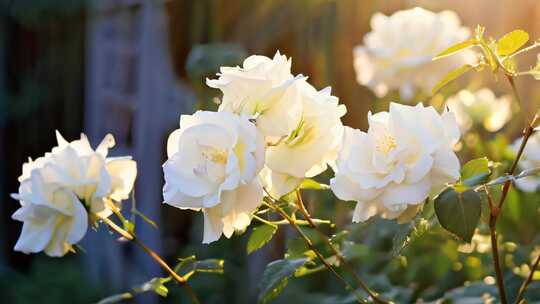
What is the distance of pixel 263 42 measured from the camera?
378 cm

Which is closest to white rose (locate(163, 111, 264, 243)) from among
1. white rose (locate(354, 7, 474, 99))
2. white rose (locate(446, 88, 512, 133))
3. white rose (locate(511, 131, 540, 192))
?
white rose (locate(511, 131, 540, 192))

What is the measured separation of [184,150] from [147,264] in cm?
379

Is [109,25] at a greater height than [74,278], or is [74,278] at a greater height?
[109,25]

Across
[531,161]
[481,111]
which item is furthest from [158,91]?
[531,161]

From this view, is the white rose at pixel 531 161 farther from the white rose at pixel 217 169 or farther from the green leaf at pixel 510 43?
the white rose at pixel 217 169

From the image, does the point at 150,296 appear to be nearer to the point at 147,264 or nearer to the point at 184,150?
the point at 147,264

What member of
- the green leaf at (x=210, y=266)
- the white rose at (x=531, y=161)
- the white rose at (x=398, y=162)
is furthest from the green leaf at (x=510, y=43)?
the white rose at (x=531, y=161)

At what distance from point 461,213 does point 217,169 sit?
208 mm

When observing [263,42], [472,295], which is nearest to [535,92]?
[263,42]

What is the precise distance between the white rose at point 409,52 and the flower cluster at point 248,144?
111 cm

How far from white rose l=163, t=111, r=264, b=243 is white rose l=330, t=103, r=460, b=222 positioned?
79 millimetres

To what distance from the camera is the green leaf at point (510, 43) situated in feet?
2.64

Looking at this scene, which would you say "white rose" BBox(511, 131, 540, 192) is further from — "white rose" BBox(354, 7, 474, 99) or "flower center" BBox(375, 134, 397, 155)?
"flower center" BBox(375, 134, 397, 155)

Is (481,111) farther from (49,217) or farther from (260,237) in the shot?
(49,217)
